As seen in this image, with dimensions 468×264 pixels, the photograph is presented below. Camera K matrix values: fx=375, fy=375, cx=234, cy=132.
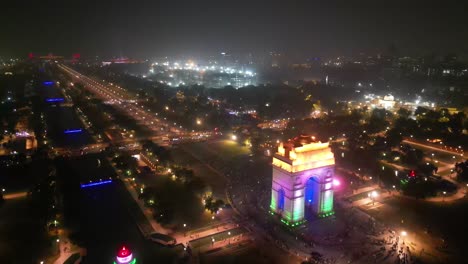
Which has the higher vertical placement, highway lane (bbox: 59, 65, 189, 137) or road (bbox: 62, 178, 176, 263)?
highway lane (bbox: 59, 65, 189, 137)

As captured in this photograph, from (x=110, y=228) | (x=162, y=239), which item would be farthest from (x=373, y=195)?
(x=110, y=228)

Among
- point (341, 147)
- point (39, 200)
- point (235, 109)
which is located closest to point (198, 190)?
point (39, 200)

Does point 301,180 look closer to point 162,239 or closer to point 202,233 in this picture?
point 202,233

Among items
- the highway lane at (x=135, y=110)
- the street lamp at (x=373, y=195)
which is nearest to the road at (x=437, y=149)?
the street lamp at (x=373, y=195)

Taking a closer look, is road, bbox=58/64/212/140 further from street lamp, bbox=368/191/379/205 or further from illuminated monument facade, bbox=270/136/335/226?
street lamp, bbox=368/191/379/205

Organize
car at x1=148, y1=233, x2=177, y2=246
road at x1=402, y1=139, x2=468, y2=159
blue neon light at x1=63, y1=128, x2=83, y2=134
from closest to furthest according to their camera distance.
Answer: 1. car at x1=148, y1=233, x2=177, y2=246
2. road at x1=402, y1=139, x2=468, y2=159
3. blue neon light at x1=63, y1=128, x2=83, y2=134

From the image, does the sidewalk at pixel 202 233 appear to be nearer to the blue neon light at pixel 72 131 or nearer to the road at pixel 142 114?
→ the road at pixel 142 114

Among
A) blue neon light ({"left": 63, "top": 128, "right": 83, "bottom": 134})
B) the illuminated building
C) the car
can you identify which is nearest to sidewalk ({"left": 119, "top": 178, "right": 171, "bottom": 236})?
the car
